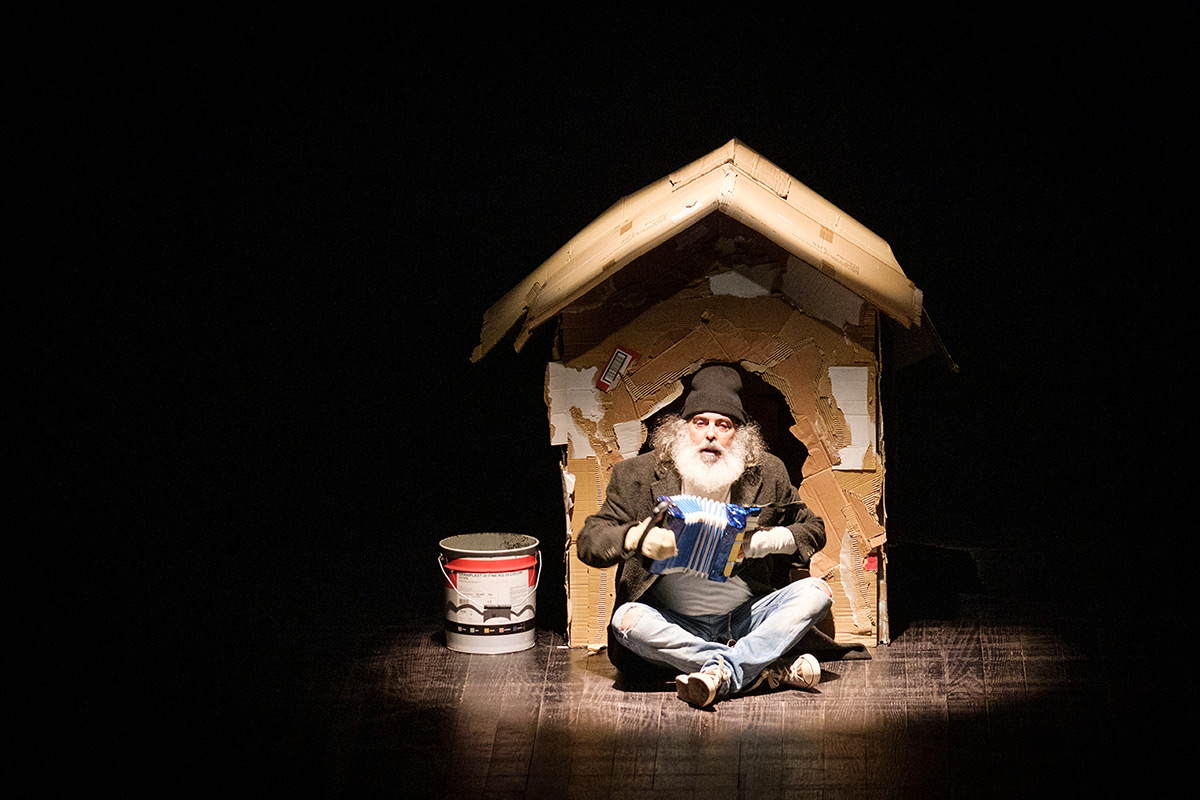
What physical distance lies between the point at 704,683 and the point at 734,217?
138cm

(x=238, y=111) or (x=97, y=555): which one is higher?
(x=238, y=111)

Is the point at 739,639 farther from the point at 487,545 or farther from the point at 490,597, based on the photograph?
the point at 487,545

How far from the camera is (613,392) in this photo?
4.84m

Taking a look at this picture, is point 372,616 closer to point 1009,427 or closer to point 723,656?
point 723,656

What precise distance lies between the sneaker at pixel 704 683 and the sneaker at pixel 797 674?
0.17 meters

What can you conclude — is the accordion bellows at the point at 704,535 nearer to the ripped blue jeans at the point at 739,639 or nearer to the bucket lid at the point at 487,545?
the ripped blue jeans at the point at 739,639

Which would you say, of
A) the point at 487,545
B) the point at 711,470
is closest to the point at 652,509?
the point at 711,470

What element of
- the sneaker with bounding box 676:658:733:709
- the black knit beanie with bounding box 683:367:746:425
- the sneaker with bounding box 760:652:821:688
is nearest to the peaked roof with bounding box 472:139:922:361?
the black knit beanie with bounding box 683:367:746:425

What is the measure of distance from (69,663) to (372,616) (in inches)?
40.4

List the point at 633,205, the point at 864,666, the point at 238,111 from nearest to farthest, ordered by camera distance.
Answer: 1. the point at 864,666
2. the point at 633,205
3. the point at 238,111

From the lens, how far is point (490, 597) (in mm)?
4895

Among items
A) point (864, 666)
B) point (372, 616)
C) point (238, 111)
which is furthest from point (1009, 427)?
point (238, 111)

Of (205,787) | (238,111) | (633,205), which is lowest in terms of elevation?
(205,787)

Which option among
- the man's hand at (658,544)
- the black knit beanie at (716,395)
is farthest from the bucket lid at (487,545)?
the black knit beanie at (716,395)
